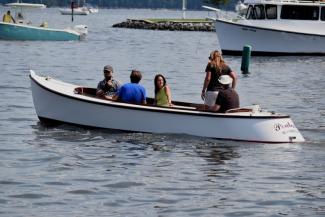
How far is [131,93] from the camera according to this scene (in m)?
20.0

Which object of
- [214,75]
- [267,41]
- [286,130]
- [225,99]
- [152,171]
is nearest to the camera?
[152,171]

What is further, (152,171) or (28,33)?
(28,33)

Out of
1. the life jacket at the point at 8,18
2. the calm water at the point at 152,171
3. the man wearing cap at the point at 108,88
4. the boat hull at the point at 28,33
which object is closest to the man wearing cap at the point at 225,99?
the calm water at the point at 152,171

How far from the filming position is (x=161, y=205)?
1428cm

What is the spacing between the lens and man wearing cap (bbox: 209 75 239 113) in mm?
19156

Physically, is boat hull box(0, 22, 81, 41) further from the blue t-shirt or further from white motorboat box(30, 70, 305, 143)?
the blue t-shirt

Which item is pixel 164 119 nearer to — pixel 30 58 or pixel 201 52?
pixel 30 58

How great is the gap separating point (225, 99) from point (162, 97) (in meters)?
1.44

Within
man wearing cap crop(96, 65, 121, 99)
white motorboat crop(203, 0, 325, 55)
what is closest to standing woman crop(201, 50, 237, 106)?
man wearing cap crop(96, 65, 121, 99)

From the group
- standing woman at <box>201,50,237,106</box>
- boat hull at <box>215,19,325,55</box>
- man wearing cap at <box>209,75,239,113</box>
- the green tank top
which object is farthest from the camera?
boat hull at <box>215,19,325,55</box>

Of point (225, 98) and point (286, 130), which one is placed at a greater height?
point (225, 98)

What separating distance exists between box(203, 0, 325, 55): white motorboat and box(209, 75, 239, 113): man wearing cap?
3187 centimetres

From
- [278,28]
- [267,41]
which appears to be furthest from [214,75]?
[267,41]

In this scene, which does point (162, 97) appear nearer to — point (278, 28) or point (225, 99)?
point (225, 99)
